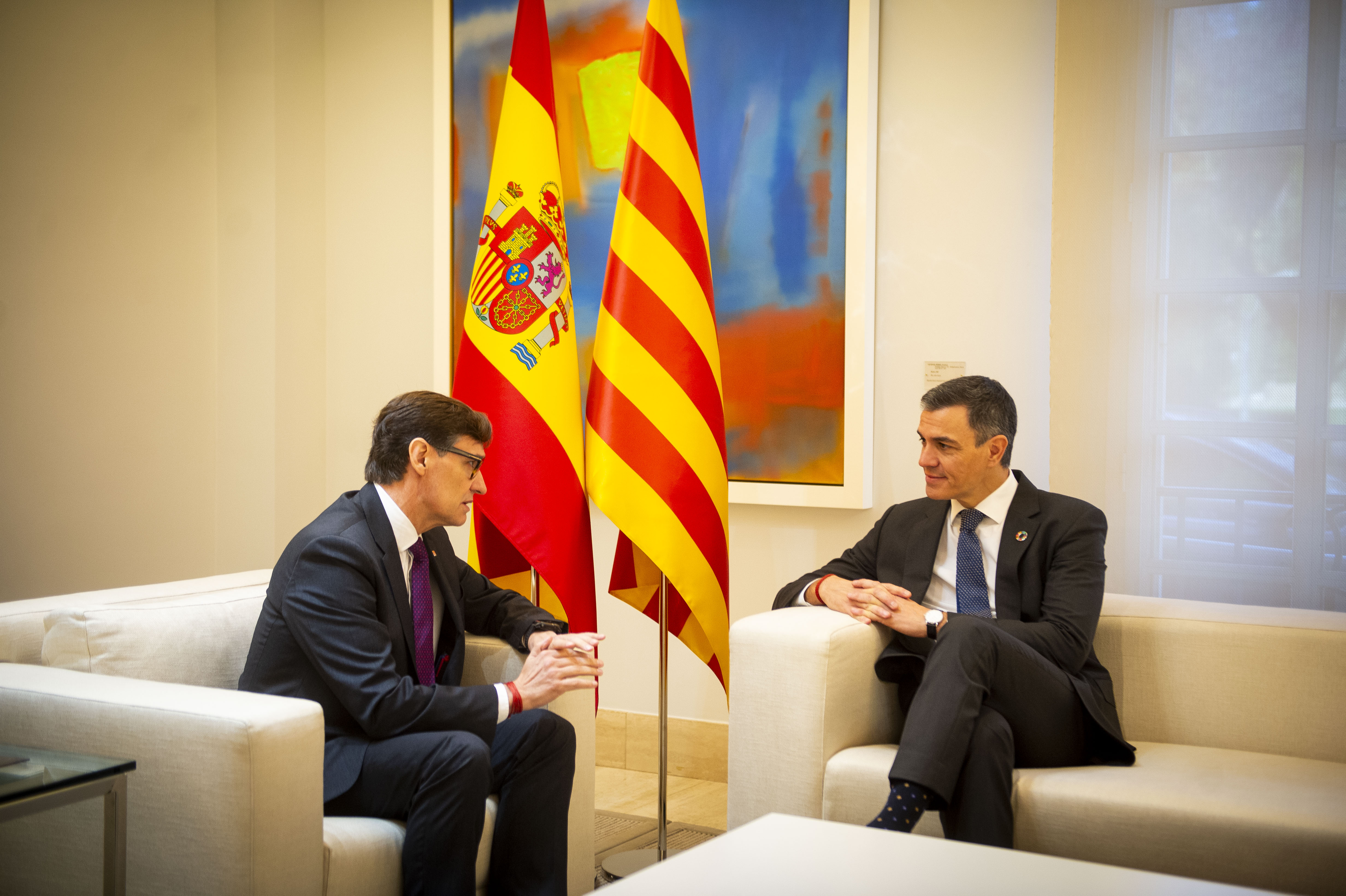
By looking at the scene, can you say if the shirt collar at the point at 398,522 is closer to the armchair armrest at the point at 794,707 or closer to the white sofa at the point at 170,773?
the white sofa at the point at 170,773

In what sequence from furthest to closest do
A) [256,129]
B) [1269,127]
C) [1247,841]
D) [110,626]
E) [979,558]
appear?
[256,129] → [1269,127] → [979,558] → [110,626] → [1247,841]

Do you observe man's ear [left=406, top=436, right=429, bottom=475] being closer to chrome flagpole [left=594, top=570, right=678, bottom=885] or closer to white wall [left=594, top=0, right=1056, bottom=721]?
chrome flagpole [left=594, top=570, right=678, bottom=885]

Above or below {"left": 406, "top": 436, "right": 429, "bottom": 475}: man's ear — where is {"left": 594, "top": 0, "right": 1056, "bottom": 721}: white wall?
above

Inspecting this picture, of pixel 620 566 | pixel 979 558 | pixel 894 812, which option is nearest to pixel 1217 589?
pixel 979 558

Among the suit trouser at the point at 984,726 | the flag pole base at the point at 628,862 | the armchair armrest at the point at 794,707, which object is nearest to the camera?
the suit trouser at the point at 984,726

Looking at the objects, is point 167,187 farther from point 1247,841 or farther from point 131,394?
point 1247,841

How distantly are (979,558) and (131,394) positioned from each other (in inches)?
119

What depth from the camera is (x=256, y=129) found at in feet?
13.6

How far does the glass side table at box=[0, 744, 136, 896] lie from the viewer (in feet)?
5.04

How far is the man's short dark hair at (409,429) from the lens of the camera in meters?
2.25

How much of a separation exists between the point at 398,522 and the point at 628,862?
1.21 meters

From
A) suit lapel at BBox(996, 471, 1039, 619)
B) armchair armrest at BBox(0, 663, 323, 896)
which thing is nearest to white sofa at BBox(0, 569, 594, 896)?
armchair armrest at BBox(0, 663, 323, 896)

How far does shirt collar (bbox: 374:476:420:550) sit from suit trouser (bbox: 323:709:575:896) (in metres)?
0.41

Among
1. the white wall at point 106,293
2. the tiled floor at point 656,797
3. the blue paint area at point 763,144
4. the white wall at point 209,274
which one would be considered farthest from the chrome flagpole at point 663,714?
the white wall at point 106,293
